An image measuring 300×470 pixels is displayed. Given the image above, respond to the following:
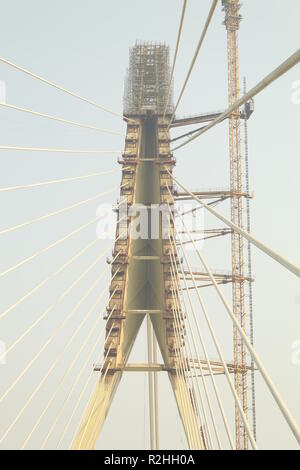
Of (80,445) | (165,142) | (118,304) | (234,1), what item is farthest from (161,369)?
(234,1)

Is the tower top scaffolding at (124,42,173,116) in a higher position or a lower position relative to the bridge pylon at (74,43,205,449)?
higher

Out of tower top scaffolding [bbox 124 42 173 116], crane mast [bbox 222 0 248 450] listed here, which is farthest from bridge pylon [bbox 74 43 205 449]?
crane mast [bbox 222 0 248 450]

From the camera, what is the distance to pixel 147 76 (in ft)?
80.3

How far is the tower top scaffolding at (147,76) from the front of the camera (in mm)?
23484

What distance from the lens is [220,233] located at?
132 ft

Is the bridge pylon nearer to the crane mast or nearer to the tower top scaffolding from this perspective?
the tower top scaffolding

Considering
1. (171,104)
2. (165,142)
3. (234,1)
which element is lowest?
(165,142)

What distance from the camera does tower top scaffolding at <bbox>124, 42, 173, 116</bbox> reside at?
23.5 meters

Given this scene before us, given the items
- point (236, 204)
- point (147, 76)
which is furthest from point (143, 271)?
point (236, 204)

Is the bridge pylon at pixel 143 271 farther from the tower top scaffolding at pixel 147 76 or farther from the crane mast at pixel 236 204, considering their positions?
the crane mast at pixel 236 204
